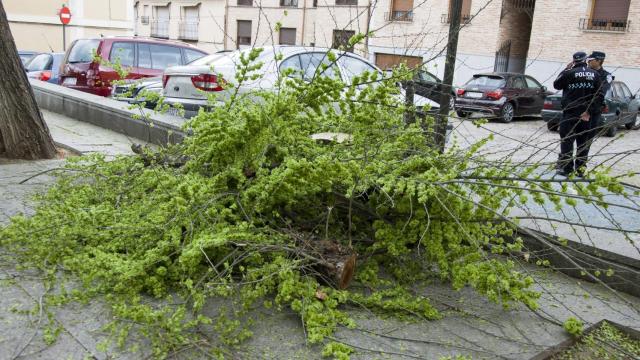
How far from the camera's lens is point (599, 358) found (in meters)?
3.29

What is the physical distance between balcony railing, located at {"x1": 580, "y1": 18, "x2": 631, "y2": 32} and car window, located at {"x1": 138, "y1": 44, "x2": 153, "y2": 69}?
1846cm

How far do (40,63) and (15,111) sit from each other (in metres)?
10.6

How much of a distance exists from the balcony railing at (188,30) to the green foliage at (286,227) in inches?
1478

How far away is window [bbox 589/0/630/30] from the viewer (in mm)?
23125

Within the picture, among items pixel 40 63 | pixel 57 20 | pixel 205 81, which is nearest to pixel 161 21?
pixel 57 20

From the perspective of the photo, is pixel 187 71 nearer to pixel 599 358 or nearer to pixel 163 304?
pixel 163 304

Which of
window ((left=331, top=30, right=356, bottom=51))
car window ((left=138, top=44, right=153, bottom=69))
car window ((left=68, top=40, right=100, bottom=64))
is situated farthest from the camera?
car window ((left=138, top=44, right=153, bottom=69))

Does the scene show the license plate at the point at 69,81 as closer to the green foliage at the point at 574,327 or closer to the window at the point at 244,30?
the green foliage at the point at 574,327

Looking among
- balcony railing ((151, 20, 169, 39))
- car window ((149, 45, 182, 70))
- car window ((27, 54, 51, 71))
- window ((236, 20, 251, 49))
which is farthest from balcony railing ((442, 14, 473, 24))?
balcony railing ((151, 20, 169, 39))

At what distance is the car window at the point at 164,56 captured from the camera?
12.6 meters

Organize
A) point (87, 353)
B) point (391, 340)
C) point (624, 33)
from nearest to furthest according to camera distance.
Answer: point (87, 353) → point (391, 340) → point (624, 33)

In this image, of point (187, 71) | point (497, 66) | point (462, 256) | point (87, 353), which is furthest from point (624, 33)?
point (87, 353)

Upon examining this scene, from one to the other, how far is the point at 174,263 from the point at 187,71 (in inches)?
232

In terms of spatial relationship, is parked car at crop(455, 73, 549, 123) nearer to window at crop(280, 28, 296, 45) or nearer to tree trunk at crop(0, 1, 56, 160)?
tree trunk at crop(0, 1, 56, 160)
